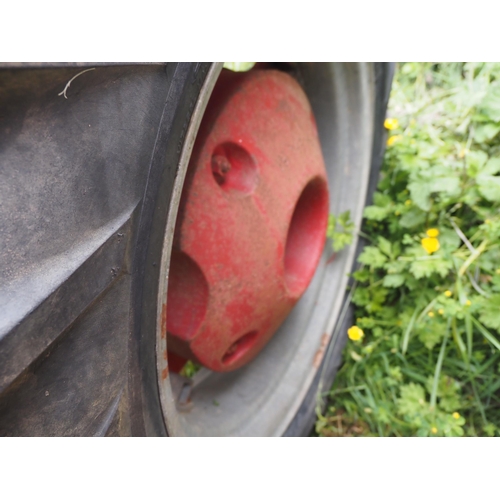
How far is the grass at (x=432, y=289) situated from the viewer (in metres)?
1.16

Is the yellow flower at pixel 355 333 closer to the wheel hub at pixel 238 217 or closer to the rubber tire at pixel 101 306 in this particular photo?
the wheel hub at pixel 238 217

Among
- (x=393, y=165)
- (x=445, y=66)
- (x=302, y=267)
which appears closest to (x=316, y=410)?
(x=302, y=267)

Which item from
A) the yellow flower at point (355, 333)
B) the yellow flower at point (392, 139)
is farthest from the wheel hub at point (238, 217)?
the yellow flower at point (392, 139)

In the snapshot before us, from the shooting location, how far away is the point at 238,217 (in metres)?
0.83

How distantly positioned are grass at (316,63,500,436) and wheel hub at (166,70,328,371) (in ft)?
1.16

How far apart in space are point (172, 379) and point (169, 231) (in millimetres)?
613

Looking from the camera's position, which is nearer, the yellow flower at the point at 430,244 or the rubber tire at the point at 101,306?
the rubber tire at the point at 101,306

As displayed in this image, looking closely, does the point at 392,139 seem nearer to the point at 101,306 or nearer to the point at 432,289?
the point at 432,289

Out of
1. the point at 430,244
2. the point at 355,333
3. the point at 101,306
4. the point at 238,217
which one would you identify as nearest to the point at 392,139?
the point at 430,244

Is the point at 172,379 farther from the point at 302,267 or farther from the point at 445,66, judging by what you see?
the point at 445,66

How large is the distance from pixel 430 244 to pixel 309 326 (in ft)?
1.30

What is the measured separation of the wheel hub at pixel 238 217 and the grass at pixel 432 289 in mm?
355
